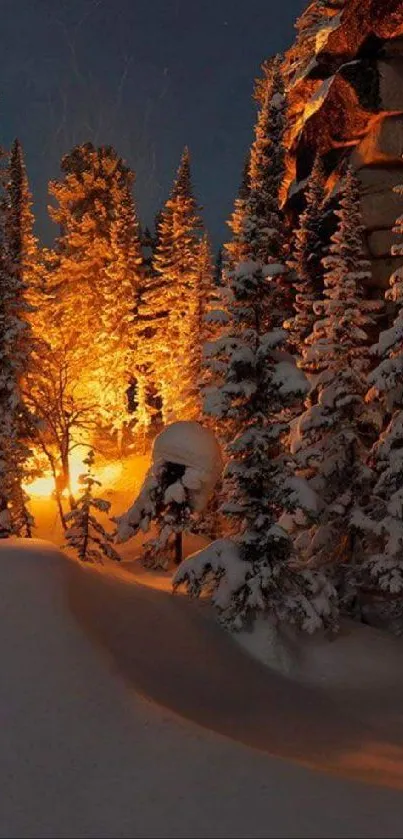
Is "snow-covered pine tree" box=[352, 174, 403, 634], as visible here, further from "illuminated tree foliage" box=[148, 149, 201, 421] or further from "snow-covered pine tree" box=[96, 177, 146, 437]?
"snow-covered pine tree" box=[96, 177, 146, 437]

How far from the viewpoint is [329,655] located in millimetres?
16344

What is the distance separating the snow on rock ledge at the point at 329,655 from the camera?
15.3 metres

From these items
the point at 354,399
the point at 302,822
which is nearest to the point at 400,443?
the point at 354,399

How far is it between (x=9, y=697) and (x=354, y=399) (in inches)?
504

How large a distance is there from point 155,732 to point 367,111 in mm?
33692

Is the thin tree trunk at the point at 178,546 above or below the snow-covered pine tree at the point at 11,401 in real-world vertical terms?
A: below

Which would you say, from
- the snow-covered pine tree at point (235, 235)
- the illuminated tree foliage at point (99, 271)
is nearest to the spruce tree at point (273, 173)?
the snow-covered pine tree at point (235, 235)

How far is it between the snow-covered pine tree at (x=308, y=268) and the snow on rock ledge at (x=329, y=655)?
12.7 meters

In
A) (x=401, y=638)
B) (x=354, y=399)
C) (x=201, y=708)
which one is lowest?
(x=401, y=638)

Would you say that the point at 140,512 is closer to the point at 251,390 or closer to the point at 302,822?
the point at 251,390

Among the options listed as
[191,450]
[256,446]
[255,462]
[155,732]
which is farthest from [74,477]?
[155,732]

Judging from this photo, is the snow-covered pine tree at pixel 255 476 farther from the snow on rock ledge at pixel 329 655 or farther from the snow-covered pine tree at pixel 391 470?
the snow-covered pine tree at pixel 391 470

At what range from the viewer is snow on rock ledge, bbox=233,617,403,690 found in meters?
15.3

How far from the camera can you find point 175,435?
78.5 feet
